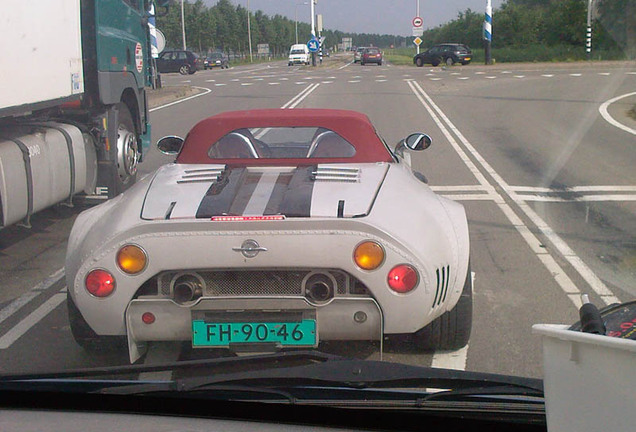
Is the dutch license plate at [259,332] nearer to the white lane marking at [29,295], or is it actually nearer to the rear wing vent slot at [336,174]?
the rear wing vent slot at [336,174]

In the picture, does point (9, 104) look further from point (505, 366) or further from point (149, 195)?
point (505, 366)

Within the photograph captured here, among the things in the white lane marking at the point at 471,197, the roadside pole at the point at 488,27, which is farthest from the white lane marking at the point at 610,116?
the roadside pole at the point at 488,27

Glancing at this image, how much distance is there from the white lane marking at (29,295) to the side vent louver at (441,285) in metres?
3.08

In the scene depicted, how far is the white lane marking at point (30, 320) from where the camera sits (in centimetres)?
501

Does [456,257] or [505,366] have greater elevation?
[456,257]

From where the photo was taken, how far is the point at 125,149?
9922 millimetres

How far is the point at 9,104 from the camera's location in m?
6.78

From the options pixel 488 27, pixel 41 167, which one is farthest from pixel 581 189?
pixel 488 27

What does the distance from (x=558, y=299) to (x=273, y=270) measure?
8.89ft

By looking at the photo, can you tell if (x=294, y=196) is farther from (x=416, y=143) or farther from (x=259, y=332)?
(x=416, y=143)

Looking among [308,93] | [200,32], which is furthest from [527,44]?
[200,32]

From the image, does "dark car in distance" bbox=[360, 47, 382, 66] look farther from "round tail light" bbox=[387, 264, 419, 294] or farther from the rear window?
"round tail light" bbox=[387, 264, 419, 294]

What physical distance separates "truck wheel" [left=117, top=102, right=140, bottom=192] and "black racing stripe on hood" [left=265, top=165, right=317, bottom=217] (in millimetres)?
5446

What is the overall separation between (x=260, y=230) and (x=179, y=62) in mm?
51995
